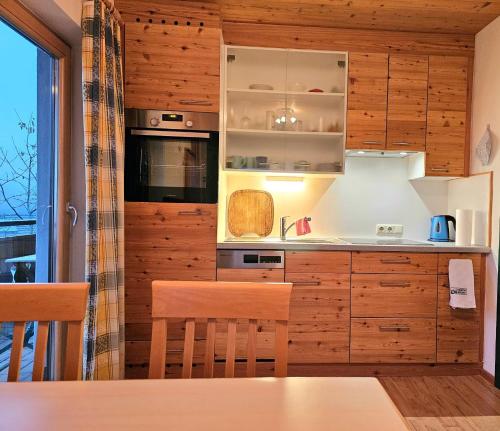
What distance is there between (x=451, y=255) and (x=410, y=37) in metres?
1.70

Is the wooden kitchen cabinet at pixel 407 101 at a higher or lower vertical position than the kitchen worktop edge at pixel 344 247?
higher

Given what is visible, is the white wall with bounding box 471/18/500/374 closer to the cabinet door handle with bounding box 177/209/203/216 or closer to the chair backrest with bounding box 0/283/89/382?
the cabinet door handle with bounding box 177/209/203/216

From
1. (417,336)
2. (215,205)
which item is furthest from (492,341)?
(215,205)

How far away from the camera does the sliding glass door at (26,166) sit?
162 cm

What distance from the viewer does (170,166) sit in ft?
7.61

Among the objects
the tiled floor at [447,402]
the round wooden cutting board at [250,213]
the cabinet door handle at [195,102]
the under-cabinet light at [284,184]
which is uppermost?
the cabinet door handle at [195,102]

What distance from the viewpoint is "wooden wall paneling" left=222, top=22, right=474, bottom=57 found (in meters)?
2.66

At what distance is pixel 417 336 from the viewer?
96.3 inches

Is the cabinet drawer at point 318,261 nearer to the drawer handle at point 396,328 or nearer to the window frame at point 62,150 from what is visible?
the drawer handle at point 396,328

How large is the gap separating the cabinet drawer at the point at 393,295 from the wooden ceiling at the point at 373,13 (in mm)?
1868

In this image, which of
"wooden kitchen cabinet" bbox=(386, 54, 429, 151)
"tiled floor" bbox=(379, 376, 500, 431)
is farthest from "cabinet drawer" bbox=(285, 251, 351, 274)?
"wooden kitchen cabinet" bbox=(386, 54, 429, 151)

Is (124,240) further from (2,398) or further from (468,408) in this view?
(468,408)

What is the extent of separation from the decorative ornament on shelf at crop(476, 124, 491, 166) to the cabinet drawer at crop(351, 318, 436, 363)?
4.01 feet

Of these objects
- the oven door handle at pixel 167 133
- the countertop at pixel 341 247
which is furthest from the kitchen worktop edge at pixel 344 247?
the oven door handle at pixel 167 133
